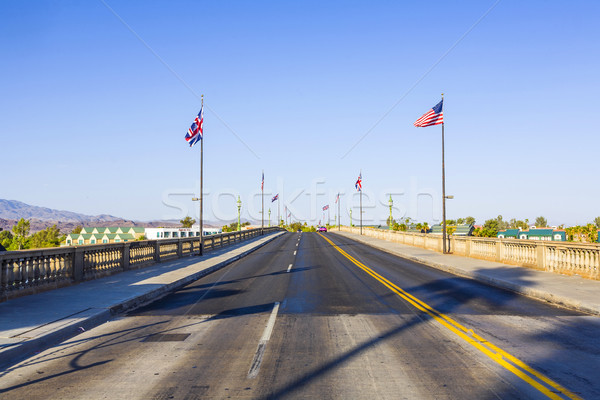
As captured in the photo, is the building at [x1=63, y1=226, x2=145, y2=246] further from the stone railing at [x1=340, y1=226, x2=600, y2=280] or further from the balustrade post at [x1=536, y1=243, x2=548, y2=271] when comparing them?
the balustrade post at [x1=536, y1=243, x2=548, y2=271]

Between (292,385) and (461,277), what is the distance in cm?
1360

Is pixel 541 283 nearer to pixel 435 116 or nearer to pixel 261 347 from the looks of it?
pixel 261 347

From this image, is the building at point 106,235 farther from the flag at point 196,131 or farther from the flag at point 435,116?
the flag at point 435,116

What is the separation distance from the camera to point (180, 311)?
1034 cm

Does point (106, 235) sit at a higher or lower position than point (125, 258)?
lower

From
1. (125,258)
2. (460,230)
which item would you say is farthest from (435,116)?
(460,230)

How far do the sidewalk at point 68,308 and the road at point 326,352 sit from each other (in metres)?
0.32

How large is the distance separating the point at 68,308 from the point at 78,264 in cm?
447

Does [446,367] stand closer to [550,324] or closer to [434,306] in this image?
[550,324]

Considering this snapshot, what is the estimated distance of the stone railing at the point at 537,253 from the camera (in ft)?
48.3

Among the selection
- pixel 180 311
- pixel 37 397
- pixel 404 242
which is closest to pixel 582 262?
pixel 180 311

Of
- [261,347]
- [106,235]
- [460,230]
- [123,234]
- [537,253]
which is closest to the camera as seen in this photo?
[261,347]

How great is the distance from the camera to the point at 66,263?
13336 millimetres

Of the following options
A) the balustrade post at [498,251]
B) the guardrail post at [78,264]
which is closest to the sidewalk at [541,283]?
the balustrade post at [498,251]
